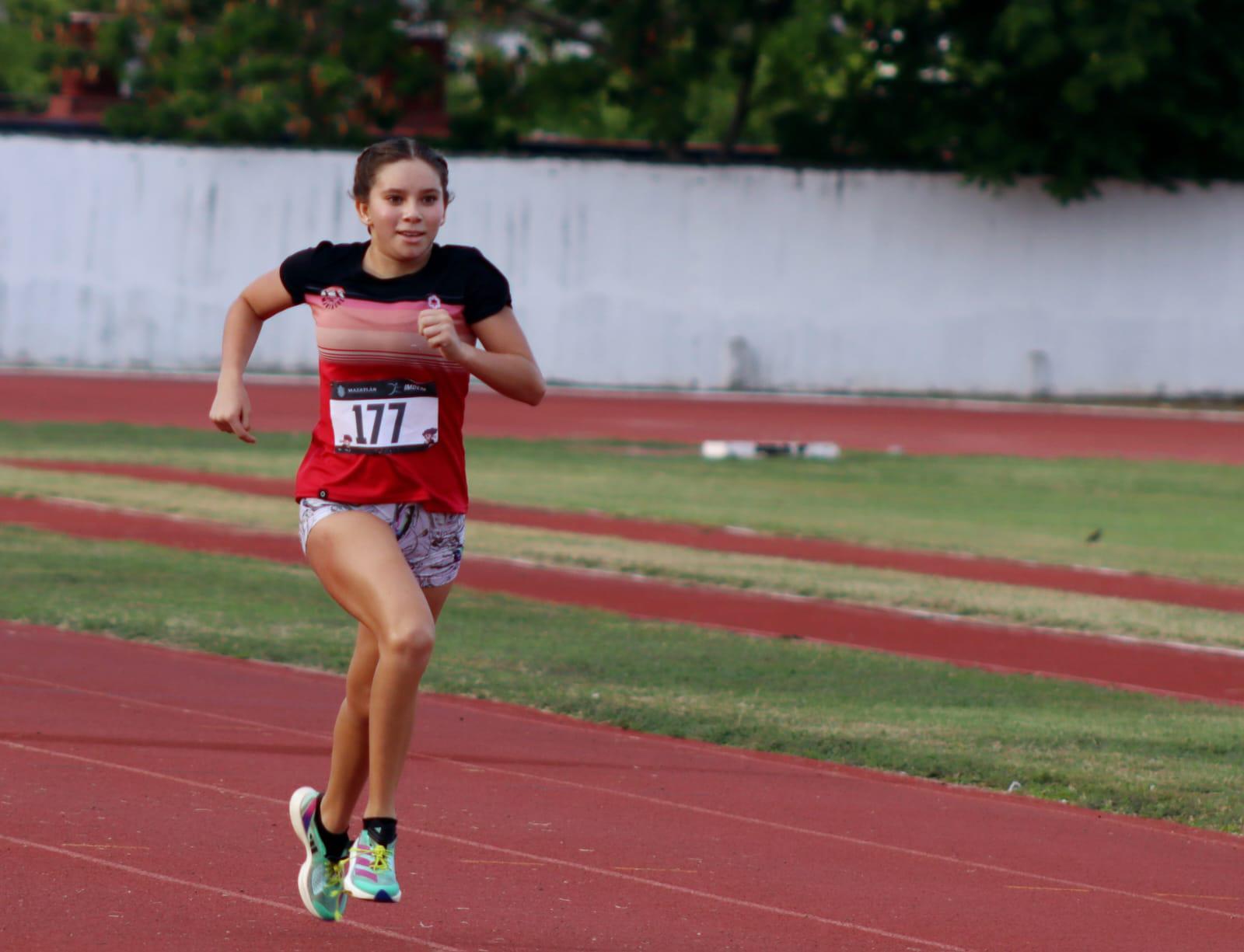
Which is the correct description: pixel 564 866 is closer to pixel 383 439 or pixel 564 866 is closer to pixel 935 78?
pixel 383 439

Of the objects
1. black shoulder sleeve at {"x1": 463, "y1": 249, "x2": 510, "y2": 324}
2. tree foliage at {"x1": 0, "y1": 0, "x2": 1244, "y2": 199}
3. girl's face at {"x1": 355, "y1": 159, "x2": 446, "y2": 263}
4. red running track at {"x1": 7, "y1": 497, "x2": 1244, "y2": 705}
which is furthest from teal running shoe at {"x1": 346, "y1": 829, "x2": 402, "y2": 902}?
tree foliage at {"x1": 0, "y1": 0, "x2": 1244, "y2": 199}

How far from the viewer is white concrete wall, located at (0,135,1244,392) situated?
35.1 m

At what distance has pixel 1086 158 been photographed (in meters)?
34.9

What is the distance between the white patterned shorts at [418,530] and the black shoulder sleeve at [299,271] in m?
0.55

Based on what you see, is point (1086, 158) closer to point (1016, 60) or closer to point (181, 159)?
point (1016, 60)

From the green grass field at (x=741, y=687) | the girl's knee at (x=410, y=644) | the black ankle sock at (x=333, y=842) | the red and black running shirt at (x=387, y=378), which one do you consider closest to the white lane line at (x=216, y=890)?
the black ankle sock at (x=333, y=842)

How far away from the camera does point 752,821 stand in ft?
22.7

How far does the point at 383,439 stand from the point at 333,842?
107 centimetres

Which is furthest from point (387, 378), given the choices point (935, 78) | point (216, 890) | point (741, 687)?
point (935, 78)

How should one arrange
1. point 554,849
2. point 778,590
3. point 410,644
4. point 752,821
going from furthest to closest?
1. point 778,590
2. point 752,821
3. point 554,849
4. point 410,644

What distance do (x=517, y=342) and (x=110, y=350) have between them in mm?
30963

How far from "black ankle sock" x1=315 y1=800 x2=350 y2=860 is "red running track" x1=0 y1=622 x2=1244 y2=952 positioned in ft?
0.66

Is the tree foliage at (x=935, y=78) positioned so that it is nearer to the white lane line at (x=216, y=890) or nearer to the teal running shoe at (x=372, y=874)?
the white lane line at (x=216, y=890)

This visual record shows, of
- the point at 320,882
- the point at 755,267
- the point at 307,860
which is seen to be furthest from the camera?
Result: the point at 755,267
